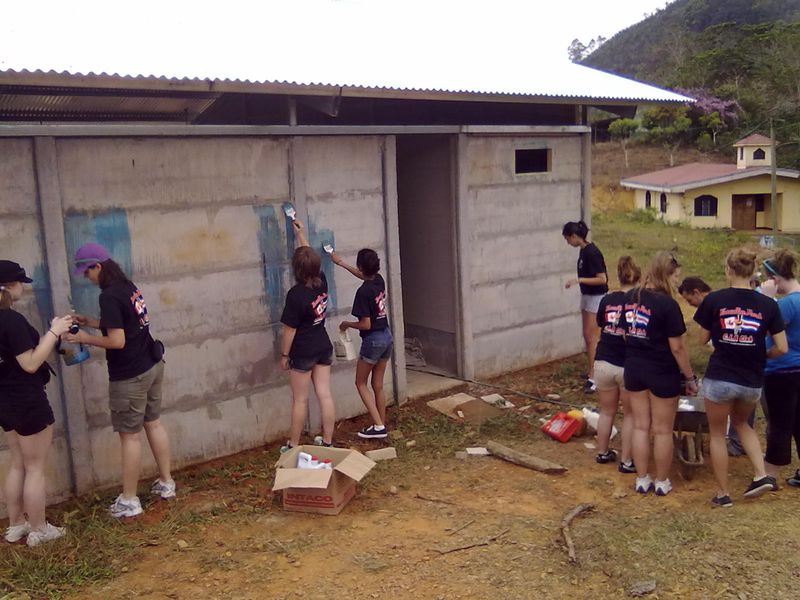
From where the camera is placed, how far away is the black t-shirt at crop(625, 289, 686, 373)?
509cm

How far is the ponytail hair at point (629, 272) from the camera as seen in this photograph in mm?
5570

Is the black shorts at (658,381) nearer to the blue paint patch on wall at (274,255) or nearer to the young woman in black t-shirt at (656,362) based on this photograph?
the young woman in black t-shirt at (656,362)

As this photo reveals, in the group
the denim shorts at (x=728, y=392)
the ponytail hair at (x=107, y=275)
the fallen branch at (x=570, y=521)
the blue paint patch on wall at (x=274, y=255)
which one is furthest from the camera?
the blue paint patch on wall at (x=274, y=255)

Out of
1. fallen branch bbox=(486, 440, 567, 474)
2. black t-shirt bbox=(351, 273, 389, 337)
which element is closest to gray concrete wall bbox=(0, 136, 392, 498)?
black t-shirt bbox=(351, 273, 389, 337)

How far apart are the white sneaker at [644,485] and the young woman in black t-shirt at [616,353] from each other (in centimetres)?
39

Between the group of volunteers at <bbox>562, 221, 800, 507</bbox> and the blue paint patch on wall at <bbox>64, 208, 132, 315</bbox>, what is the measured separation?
3.74 metres

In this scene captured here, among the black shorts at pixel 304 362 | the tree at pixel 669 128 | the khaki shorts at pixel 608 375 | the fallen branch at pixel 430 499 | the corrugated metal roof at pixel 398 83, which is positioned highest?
the tree at pixel 669 128

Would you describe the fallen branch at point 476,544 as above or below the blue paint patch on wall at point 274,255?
below

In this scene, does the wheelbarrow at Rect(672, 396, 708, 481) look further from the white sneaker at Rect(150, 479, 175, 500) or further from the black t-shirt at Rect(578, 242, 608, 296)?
the white sneaker at Rect(150, 479, 175, 500)

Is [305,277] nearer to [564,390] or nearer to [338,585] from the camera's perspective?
[338,585]

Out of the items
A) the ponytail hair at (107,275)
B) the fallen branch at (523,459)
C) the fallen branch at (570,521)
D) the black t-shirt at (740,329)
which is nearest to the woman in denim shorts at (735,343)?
the black t-shirt at (740,329)

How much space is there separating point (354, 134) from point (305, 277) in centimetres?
192

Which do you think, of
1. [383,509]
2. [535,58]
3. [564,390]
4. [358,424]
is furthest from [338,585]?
[535,58]

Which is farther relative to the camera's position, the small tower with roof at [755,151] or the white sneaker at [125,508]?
the small tower with roof at [755,151]
